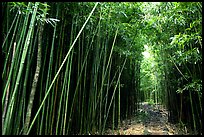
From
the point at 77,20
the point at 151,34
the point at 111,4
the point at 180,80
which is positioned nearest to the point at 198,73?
the point at 180,80

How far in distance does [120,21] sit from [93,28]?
2.06 ft

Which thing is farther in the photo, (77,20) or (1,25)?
(77,20)

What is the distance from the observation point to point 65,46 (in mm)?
3666

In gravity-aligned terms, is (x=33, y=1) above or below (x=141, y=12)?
below

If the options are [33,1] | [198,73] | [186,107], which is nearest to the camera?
[33,1]

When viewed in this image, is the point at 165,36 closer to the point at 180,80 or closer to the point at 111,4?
the point at 180,80

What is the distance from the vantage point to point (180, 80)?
5.12 metres

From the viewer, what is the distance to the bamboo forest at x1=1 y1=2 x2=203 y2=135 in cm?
257

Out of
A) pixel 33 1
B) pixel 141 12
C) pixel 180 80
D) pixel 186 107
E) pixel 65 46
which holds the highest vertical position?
pixel 141 12

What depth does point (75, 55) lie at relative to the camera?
3.93m

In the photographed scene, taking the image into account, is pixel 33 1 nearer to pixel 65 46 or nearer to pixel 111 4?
pixel 65 46

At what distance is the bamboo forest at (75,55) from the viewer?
257 cm

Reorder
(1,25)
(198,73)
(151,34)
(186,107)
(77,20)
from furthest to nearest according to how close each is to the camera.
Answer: (186,107) → (151,34) → (198,73) → (77,20) → (1,25)

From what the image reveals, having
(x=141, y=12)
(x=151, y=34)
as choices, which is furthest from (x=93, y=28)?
(x=151, y=34)
